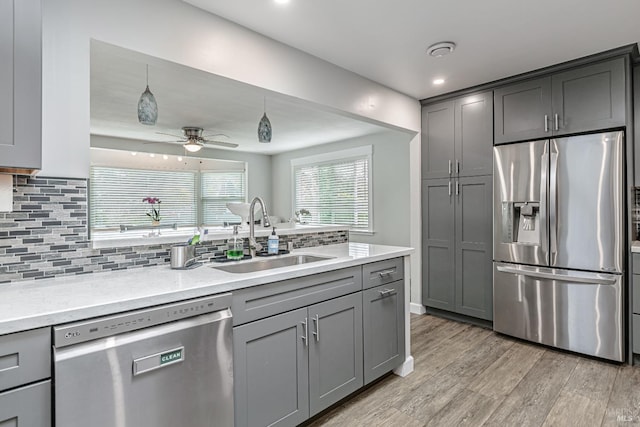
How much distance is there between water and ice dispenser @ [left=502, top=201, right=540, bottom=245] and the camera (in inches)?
119

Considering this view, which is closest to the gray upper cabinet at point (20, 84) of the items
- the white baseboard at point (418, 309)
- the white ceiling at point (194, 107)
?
the white ceiling at point (194, 107)

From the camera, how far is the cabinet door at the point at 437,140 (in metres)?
3.68

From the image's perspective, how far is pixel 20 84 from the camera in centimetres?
122

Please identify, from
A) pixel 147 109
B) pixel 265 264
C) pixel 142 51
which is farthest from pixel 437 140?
pixel 142 51

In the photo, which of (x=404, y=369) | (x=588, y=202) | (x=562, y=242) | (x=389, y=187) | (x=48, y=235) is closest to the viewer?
(x=48, y=235)

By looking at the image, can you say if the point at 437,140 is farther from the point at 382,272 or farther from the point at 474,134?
the point at 382,272

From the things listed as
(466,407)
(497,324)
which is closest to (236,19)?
(466,407)

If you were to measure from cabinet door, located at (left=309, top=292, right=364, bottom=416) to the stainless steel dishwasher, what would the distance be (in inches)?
21.4

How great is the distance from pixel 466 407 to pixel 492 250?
1.66 meters

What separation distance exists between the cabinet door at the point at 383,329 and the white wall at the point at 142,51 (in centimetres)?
156

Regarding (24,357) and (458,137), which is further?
(458,137)

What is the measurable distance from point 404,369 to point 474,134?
2391mm

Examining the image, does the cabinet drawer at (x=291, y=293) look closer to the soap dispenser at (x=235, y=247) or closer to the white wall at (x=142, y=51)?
the soap dispenser at (x=235, y=247)

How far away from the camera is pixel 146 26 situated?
5.93 ft
